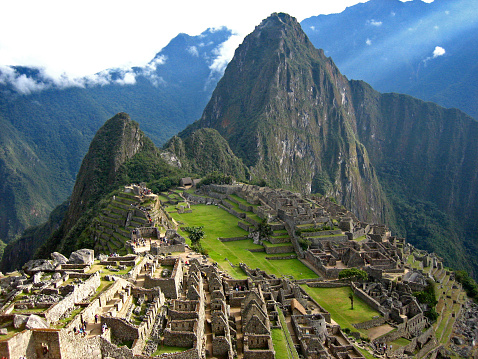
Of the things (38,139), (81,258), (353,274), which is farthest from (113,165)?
(81,258)

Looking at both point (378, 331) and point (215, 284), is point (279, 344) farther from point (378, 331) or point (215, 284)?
point (378, 331)

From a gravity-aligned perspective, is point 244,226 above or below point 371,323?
above

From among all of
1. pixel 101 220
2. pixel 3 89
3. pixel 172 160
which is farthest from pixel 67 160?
pixel 101 220

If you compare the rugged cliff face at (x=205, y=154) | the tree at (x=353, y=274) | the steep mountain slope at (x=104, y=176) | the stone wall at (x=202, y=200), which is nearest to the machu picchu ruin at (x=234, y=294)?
the tree at (x=353, y=274)

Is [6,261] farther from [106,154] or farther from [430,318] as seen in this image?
[430,318]

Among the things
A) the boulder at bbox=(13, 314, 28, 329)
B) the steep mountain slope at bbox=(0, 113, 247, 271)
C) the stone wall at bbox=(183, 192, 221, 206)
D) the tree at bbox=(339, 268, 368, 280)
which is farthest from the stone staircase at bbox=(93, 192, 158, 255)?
the boulder at bbox=(13, 314, 28, 329)

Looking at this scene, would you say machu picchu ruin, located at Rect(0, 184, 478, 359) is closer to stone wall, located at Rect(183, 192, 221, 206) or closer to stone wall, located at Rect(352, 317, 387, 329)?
stone wall, located at Rect(352, 317, 387, 329)
